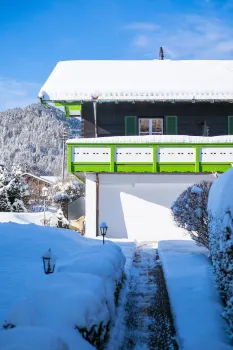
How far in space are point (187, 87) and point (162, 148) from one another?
13.6 ft

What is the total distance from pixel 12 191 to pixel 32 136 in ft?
327

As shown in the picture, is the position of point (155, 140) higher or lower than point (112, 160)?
higher

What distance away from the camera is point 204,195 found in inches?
450

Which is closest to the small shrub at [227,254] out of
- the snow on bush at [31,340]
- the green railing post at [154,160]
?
the snow on bush at [31,340]

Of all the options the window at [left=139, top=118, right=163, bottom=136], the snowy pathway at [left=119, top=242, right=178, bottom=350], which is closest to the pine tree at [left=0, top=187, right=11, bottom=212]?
the window at [left=139, top=118, right=163, bottom=136]

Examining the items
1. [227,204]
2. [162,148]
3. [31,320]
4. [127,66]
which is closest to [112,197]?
[162,148]

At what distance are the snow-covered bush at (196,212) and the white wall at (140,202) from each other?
18.2 feet

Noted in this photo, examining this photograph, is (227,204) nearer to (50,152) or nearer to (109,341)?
(109,341)

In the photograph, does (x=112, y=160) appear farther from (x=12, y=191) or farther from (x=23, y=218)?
(x=12, y=191)

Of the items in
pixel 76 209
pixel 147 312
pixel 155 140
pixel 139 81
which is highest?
pixel 139 81

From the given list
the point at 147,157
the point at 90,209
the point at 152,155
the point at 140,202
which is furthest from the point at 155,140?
the point at 90,209

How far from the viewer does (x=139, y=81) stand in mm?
20578

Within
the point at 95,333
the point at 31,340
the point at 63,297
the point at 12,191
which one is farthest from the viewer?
the point at 12,191

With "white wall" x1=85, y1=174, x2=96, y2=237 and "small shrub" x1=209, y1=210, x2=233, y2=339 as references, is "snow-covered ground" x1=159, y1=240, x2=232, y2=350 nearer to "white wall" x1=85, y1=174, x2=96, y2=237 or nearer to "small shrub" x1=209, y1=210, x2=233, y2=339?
"small shrub" x1=209, y1=210, x2=233, y2=339
